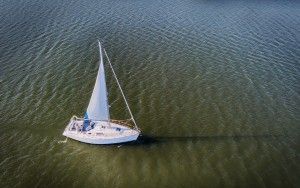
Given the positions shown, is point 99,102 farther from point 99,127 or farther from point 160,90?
point 160,90

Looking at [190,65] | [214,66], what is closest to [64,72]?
[190,65]

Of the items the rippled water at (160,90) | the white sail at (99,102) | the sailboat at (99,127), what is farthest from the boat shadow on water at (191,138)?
the white sail at (99,102)

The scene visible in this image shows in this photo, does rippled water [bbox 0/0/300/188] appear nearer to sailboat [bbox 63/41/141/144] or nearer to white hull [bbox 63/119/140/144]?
white hull [bbox 63/119/140/144]

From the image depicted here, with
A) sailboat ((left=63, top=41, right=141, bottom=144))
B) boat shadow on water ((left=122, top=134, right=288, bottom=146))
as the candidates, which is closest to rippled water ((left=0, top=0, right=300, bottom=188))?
boat shadow on water ((left=122, top=134, right=288, bottom=146))

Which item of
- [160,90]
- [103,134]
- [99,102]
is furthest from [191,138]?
[99,102]

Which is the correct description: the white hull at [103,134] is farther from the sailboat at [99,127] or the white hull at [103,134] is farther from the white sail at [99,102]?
the white sail at [99,102]

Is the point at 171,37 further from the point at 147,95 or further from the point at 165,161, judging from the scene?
the point at 165,161

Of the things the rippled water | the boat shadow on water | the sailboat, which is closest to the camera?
the rippled water

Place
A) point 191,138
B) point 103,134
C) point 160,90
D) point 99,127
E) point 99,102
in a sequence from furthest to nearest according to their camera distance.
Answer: point 160,90, point 99,127, point 191,138, point 103,134, point 99,102
